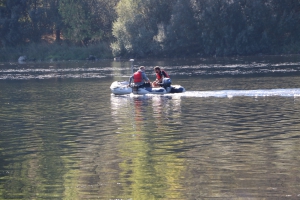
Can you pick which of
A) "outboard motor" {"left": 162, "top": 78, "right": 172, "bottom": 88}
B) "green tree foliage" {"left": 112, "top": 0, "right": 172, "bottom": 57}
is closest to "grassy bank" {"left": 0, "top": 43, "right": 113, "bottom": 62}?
"green tree foliage" {"left": 112, "top": 0, "right": 172, "bottom": 57}

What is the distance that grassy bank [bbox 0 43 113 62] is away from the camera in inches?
3164

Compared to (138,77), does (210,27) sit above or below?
above

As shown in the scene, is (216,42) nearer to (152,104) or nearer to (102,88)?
(102,88)

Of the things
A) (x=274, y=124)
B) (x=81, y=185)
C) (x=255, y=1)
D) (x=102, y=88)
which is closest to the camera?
(x=81, y=185)

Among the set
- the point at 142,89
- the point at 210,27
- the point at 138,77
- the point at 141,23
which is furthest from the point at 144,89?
the point at 141,23

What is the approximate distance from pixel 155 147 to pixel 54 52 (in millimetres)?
68530

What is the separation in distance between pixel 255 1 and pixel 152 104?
4705 cm

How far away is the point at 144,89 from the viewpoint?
30188mm

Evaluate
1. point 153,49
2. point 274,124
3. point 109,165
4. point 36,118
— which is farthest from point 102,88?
point 153,49

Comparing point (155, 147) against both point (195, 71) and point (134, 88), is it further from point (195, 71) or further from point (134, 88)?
point (195, 71)

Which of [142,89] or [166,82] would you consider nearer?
[166,82]

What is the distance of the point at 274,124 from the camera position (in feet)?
60.7

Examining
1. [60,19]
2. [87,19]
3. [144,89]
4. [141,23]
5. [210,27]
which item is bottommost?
[144,89]

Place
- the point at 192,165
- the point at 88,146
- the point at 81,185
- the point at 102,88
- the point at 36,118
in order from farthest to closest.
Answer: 1. the point at 102,88
2. the point at 36,118
3. the point at 88,146
4. the point at 192,165
5. the point at 81,185
